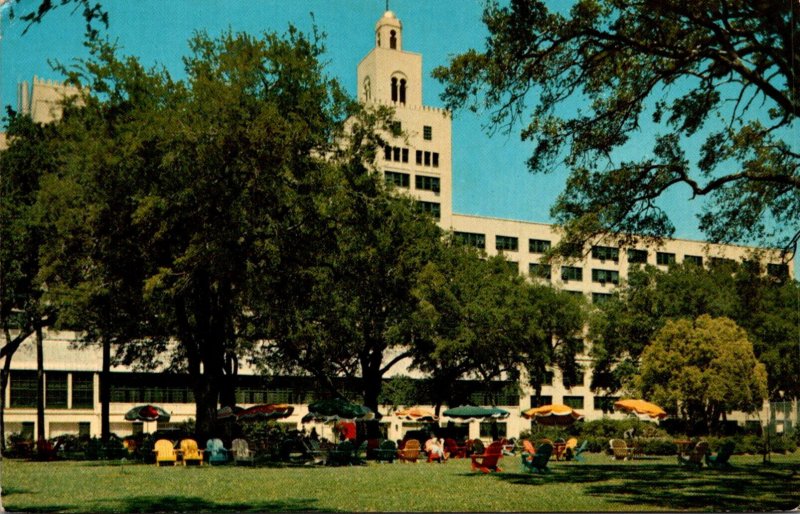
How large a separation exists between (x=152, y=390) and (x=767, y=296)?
44.2 metres

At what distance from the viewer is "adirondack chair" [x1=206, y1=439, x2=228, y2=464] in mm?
26203

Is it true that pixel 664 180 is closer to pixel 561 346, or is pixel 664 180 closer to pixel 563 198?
pixel 563 198

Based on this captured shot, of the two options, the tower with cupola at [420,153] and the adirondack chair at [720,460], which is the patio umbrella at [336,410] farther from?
the adirondack chair at [720,460]

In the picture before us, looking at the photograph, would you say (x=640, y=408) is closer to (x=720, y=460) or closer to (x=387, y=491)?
(x=720, y=460)

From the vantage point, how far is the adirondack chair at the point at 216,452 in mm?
26203

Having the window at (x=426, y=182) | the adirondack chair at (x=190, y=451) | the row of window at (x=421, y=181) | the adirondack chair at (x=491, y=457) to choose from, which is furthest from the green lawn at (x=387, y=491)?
the window at (x=426, y=182)

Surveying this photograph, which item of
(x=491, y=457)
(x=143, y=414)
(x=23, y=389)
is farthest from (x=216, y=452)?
(x=23, y=389)

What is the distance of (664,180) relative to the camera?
21.1 meters

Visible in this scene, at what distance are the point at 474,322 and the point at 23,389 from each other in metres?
26.9

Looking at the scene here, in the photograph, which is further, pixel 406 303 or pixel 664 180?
pixel 406 303

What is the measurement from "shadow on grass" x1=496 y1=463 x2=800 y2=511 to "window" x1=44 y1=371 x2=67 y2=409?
3856 cm

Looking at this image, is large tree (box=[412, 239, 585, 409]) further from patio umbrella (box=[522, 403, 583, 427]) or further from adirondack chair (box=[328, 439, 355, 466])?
adirondack chair (box=[328, 439, 355, 466])

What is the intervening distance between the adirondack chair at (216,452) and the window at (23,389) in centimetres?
2802

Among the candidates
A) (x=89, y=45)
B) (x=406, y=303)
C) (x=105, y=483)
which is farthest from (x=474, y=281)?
(x=105, y=483)
